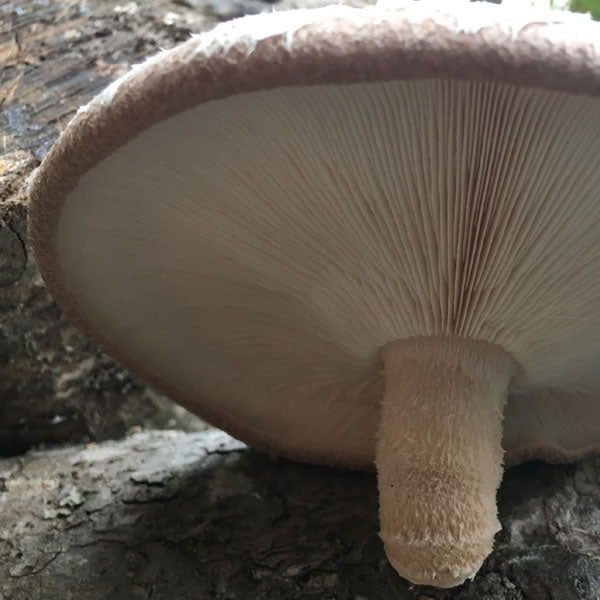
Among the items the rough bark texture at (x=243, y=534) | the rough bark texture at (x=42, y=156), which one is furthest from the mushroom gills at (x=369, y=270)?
the rough bark texture at (x=42, y=156)

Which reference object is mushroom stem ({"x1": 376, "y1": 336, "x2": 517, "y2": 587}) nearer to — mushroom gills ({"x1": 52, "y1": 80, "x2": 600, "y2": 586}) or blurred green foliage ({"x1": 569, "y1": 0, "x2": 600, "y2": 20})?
mushroom gills ({"x1": 52, "y1": 80, "x2": 600, "y2": 586})

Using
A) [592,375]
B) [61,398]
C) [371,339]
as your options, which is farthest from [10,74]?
[592,375]

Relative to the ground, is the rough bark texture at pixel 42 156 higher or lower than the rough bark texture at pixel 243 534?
higher

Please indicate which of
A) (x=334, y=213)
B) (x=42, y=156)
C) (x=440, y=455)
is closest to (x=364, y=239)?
(x=334, y=213)

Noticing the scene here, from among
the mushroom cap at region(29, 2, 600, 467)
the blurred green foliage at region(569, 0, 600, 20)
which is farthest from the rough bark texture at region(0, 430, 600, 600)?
the blurred green foliage at region(569, 0, 600, 20)

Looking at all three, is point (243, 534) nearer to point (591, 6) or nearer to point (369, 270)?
point (369, 270)

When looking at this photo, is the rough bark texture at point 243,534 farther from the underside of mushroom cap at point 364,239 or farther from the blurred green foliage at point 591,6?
the blurred green foliage at point 591,6
